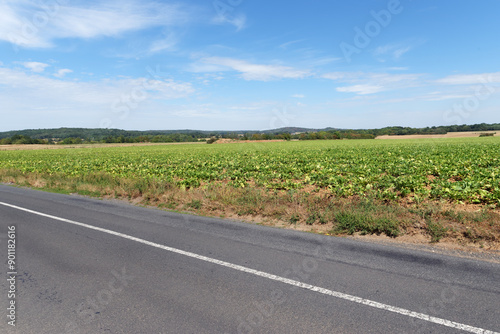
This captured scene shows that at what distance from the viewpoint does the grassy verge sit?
21.5 feet

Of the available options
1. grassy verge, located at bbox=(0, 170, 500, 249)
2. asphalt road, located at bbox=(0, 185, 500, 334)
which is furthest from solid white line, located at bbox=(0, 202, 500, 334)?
grassy verge, located at bbox=(0, 170, 500, 249)

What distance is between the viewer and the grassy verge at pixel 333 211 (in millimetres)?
6551

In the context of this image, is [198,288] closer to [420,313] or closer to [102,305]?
[102,305]

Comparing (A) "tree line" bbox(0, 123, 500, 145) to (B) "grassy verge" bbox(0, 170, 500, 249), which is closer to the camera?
(B) "grassy verge" bbox(0, 170, 500, 249)

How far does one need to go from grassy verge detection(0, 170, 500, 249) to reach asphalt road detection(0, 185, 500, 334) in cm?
103

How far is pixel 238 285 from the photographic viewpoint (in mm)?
4520

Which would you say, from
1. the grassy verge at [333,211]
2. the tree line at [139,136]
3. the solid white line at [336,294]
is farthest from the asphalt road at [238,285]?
the tree line at [139,136]

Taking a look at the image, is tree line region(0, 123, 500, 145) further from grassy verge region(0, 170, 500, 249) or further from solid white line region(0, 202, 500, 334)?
solid white line region(0, 202, 500, 334)

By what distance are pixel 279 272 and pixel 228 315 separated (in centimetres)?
148

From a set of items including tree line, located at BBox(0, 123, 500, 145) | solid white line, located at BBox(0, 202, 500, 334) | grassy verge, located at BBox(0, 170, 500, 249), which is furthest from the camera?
tree line, located at BBox(0, 123, 500, 145)

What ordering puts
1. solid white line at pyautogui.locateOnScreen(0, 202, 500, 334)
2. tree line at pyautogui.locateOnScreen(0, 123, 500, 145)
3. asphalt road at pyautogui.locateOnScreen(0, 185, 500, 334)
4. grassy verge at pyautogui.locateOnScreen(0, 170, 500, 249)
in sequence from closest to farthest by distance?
solid white line at pyautogui.locateOnScreen(0, 202, 500, 334) < asphalt road at pyautogui.locateOnScreen(0, 185, 500, 334) < grassy verge at pyautogui.locateOnScreen(0, 170, 500, 249) < tree line at pyautogui.locateOnScreen(0, 123, 500, 145)

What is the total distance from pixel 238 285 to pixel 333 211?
4.63m

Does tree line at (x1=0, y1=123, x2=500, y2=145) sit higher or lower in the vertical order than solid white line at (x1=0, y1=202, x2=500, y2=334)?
higher

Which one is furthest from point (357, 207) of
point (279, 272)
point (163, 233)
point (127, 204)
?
point (127, 204)
